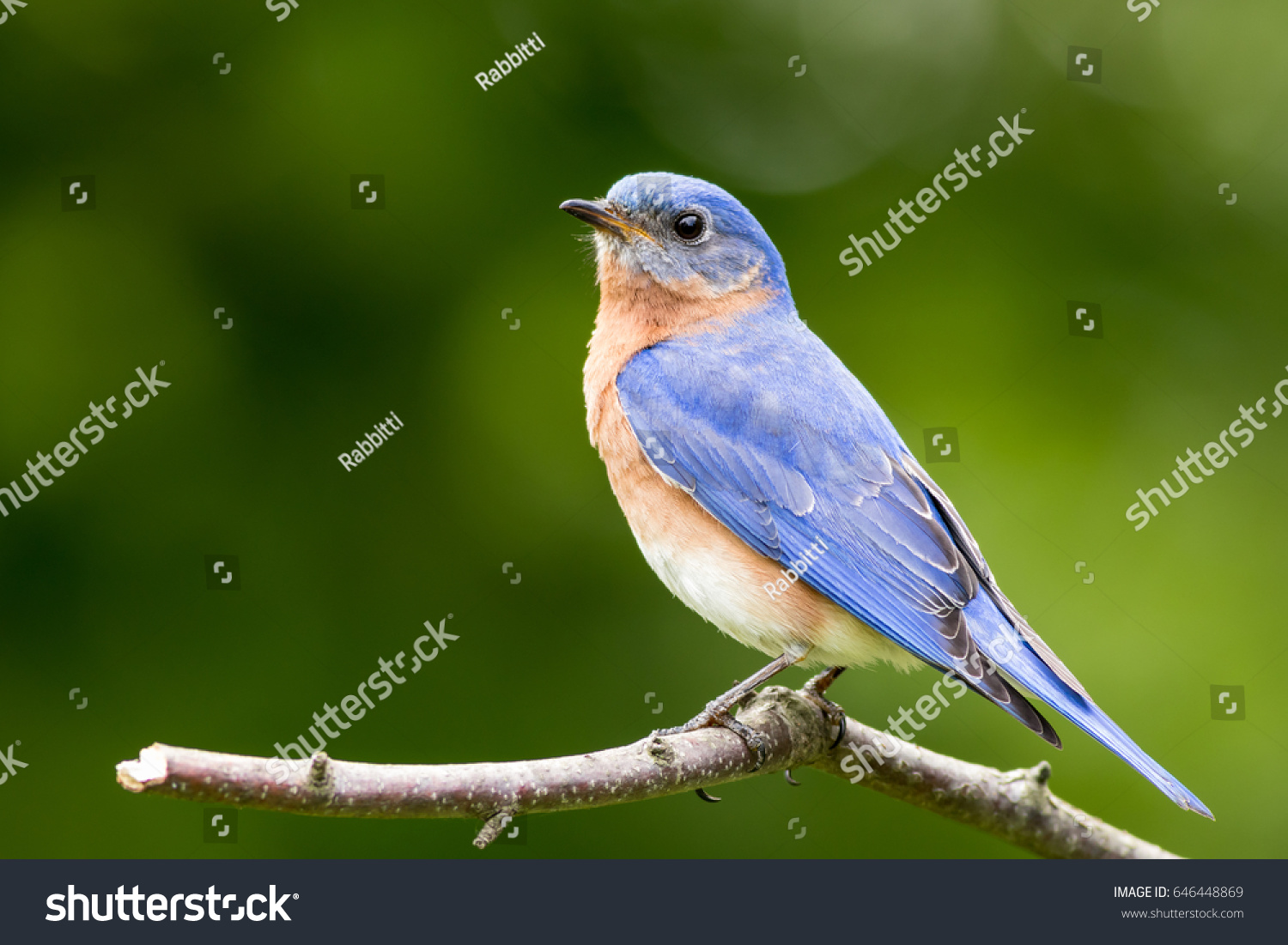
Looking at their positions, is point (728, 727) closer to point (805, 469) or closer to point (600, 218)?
point (805, 469)

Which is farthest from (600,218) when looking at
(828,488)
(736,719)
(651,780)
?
(651,780)

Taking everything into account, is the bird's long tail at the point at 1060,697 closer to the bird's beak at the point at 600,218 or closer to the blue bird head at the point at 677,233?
the blue bird head at the point at 677,233

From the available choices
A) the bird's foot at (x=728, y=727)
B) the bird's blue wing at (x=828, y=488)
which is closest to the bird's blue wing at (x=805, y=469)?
the bird's blue wing at (x=828, y=488)

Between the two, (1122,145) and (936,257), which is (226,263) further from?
(1122,145)

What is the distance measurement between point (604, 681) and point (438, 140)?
109 inches

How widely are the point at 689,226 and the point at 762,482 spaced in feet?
3.84

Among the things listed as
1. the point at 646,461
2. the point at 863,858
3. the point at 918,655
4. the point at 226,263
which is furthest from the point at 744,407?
the point at 226,263

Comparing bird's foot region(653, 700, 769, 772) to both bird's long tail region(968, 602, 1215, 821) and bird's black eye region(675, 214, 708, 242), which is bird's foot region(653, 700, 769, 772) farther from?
bird's black eye region(675, 214, 708, 242)

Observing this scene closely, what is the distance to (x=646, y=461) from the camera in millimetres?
4340

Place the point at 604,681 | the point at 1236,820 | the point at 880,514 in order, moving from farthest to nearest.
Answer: the point at 604,681
the point at 1236,820
the point at 880,514

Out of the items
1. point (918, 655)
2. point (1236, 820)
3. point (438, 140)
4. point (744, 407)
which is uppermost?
point (438, 140)

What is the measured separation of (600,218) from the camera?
4.62m

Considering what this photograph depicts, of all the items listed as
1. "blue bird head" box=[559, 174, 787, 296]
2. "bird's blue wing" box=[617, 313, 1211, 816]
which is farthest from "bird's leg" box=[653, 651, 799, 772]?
"blue bird head" box=[559, 174, 787, 296]

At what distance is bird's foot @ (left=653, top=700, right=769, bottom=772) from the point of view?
3.73m
